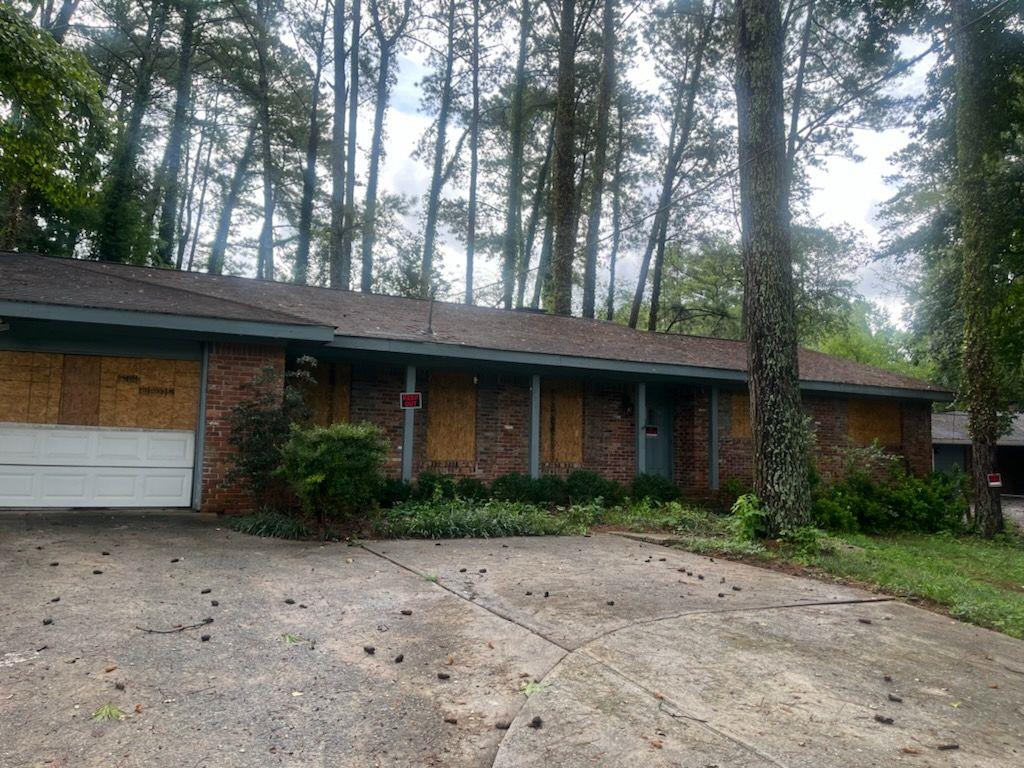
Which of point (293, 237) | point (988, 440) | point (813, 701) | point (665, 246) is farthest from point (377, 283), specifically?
point (813, 701)

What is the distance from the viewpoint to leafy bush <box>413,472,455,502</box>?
10.5 metres

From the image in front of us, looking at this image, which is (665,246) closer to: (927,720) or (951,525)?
(951,525)

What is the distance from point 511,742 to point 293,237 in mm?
25713

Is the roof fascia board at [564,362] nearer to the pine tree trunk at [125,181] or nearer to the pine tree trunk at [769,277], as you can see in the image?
the pine tree trunk at [769,277]

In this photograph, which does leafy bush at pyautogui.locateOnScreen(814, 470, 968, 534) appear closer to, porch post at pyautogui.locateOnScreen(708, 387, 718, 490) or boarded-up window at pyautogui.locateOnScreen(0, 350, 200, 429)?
porch post at pyautogui.locateOnScreen(708, 387, 718, 490)

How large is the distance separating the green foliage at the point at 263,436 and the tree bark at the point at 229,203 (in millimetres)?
18595

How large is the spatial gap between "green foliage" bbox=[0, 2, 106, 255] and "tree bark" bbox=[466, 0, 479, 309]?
14.6 m

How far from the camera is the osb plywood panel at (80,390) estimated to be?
8453 mm

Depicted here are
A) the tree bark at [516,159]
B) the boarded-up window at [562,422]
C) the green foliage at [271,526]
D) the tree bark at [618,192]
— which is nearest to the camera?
the green foliage at [271,526]

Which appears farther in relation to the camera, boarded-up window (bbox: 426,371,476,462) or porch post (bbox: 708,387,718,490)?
porch post (bbox: 708,387,718,490)

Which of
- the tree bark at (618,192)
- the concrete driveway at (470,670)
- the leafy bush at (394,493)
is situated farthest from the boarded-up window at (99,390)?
the tree bark at (618,192)

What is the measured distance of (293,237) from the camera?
26.0 metres

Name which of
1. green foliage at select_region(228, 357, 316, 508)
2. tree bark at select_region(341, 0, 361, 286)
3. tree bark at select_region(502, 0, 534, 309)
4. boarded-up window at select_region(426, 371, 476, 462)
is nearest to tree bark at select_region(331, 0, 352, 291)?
tree bark at select_region(341, 0, 361, 286)

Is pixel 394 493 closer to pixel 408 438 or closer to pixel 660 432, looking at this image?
pixel 408 438
